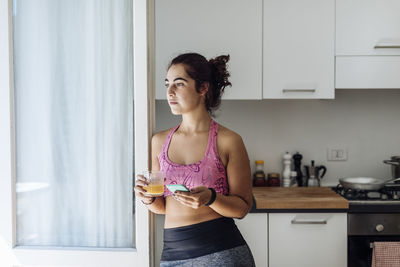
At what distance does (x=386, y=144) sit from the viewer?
2672 millimetres

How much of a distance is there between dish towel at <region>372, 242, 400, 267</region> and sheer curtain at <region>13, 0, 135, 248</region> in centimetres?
129

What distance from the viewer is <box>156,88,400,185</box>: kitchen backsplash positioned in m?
2.67

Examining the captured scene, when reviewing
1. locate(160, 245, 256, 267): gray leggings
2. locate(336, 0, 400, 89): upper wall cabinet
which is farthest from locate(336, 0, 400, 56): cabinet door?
locate(160, 245, 256, 267): gray leggings

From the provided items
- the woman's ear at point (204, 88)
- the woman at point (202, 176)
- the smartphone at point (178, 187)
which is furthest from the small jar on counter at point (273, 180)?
the smartphone at point (178, 187)

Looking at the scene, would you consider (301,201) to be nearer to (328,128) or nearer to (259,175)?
(259,175)

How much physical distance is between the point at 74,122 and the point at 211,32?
A: 988mm

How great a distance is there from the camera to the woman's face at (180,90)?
1.35 metres

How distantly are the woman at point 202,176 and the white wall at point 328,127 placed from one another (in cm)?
127

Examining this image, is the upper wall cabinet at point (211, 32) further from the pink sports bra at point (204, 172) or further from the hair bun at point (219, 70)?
the pink sports bra at point (204, 172)

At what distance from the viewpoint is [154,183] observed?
4.32 feet

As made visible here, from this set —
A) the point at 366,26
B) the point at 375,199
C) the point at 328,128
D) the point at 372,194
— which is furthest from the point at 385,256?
the point at 366,26

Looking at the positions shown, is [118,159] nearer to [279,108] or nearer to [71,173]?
[71,173]

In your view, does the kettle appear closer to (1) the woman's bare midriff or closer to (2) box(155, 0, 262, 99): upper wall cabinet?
(2) box(155, 0, 262, 99): upper wall cabinet

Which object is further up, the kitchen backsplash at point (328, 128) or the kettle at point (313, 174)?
the kitchen backsplash at point (328, 128)
